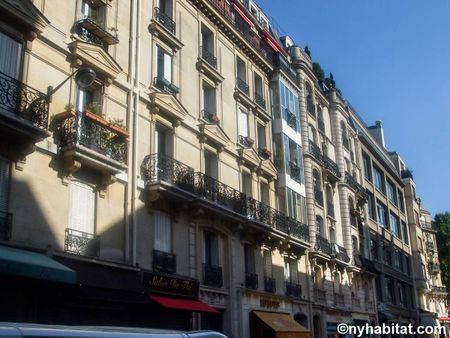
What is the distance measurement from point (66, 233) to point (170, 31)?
31.2 feet

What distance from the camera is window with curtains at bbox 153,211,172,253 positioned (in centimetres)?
1850

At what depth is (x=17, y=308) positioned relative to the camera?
520 inches

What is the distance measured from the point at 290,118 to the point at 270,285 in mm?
9289

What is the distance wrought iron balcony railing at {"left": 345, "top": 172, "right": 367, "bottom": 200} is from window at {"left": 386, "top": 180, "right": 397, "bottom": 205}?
36.5 ft

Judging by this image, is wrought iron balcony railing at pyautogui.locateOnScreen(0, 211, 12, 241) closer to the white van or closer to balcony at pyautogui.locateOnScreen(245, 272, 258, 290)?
the white van

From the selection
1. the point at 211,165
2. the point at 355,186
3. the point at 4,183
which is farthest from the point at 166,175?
the point at 355,186

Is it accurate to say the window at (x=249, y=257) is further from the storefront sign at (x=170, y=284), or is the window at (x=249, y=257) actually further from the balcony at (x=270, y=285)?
the storefront sign at (x=170, y=284)

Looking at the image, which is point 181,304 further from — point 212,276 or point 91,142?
point 91,142

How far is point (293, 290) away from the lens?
86.9 ft

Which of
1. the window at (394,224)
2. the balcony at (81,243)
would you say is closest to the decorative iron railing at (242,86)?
the balcony at (81,243)

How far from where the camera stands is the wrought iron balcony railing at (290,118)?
29359 millimetres

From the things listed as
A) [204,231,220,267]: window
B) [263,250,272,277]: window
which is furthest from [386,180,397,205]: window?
[204,231,220,267]: window

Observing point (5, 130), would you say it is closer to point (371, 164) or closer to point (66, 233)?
point (66, 233)

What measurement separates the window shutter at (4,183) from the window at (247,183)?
41.0 feet
